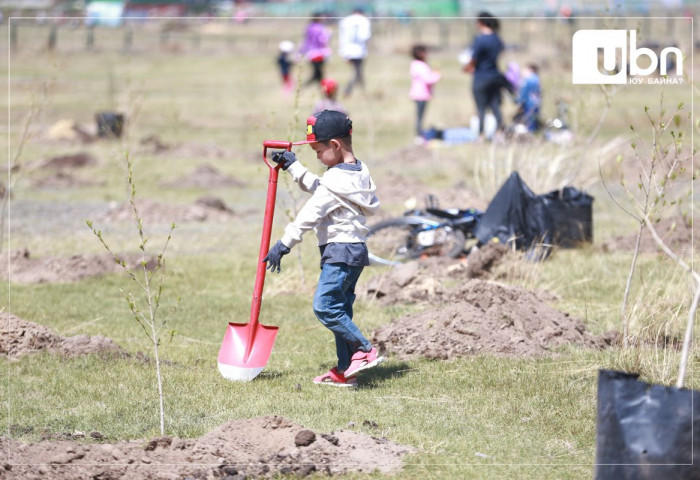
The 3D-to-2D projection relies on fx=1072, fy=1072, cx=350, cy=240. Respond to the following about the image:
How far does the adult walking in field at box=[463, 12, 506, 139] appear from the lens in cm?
1838

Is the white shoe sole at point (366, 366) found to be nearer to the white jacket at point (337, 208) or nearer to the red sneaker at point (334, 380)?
the red sneaker at point (334, 380)

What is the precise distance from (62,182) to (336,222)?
12.3m

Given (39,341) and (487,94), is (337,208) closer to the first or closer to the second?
(39,341)

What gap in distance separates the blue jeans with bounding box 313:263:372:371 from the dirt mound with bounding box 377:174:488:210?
248 inches

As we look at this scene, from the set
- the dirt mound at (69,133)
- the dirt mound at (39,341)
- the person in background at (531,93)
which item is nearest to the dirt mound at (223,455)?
the dirt mound at (39,341)

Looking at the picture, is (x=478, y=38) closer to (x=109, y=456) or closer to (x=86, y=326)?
(x=86, y=326)

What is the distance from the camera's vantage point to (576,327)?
8.05m

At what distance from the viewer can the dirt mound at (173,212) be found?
567 inches

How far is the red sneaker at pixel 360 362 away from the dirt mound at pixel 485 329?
0.87m

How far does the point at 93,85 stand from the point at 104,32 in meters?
12.1

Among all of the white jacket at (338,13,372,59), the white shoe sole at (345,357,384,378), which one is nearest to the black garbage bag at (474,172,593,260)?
the white shoe sole at (345,357,384,378)

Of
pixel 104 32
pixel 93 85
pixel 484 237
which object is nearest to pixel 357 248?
pixel 484 237

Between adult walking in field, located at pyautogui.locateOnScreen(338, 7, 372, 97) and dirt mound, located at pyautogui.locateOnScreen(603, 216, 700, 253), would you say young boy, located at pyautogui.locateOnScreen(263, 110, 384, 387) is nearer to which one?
dirt mound, located at pyautogui.locateOnScreen(603, 216, 700, 253)

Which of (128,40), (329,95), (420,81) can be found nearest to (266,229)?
(329,95)
